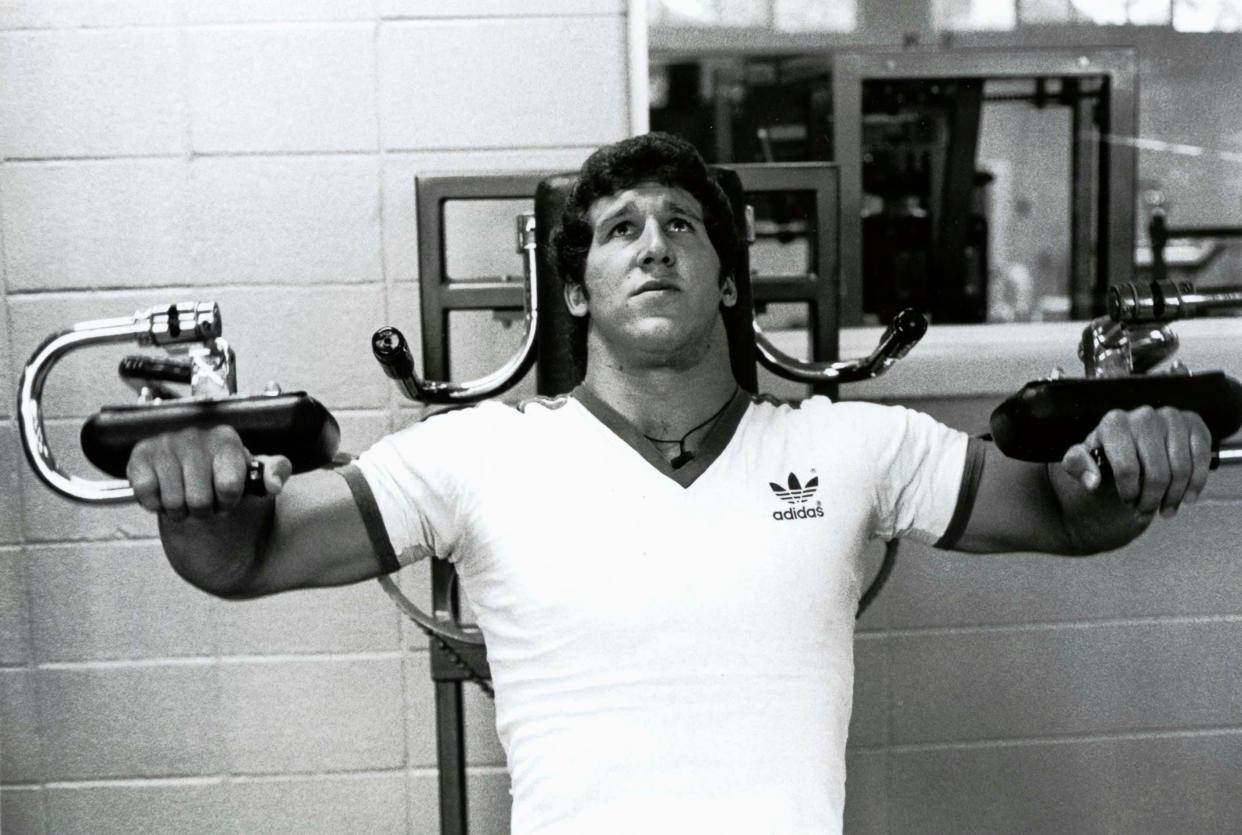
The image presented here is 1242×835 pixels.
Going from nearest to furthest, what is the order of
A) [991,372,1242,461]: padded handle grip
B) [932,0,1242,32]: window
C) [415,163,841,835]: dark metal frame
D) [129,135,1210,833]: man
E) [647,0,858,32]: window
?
[991,372,1242,461]: padded handle grip → [129,135,1210,833]: man → [415,163,841,835]: dark metal frame → [647,0,858,32]: window → [932,0,1242,32]: window

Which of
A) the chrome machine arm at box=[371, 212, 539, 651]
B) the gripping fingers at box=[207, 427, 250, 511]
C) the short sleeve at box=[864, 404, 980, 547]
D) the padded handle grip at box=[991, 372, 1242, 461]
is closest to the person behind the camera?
the gripping fingers at box=[207, 427, 250, 511]

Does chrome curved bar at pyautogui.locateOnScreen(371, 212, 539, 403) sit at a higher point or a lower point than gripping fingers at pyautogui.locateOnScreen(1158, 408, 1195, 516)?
higher

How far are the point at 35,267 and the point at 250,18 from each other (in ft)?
1.88

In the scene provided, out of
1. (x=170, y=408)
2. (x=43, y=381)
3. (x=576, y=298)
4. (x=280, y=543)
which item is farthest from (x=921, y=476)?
(x=43, y=381)

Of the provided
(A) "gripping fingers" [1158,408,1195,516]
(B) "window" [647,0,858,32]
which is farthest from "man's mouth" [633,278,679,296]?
(B) "window" [647,0,858,32]

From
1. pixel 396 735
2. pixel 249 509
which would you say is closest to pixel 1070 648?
pixel 396 735

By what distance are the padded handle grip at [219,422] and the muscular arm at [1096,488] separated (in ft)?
2.65

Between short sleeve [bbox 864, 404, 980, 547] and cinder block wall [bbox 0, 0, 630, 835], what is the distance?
87 centimetres

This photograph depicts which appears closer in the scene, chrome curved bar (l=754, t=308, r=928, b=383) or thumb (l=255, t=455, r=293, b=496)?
thumb (l=255, t=455, r=293, b=496)

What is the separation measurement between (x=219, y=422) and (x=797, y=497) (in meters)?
0.70

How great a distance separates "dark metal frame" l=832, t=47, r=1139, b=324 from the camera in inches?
142

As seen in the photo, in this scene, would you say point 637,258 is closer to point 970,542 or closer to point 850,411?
point 850,411

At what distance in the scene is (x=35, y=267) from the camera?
225 centimetres

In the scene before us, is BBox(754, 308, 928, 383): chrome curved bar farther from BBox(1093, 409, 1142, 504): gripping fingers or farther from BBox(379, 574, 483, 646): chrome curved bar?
BBox(379, 574, 483, 646): chrome curved bar
